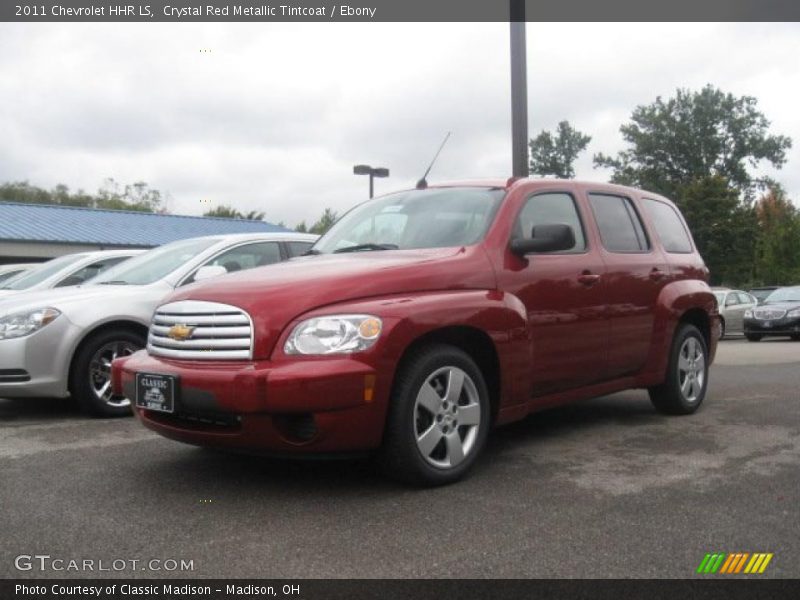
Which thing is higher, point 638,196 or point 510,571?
point 638,196

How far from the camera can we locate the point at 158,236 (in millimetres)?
31609

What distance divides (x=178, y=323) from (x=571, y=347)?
7.72 ft

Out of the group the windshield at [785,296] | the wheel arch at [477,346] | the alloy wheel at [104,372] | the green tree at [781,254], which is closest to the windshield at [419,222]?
the wheel arch at [477,346]

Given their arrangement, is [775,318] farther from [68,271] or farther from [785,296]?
[68,271]

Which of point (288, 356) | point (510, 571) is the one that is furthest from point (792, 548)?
point (288, 356)

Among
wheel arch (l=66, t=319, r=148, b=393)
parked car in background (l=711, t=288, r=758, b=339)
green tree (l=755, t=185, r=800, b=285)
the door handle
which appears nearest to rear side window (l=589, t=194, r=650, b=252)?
the door handle

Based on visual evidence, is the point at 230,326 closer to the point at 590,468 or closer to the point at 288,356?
the point at 288,356

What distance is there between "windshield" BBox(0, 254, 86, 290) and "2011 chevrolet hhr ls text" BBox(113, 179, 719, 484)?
440 centimetres

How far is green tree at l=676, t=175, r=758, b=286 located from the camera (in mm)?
45125

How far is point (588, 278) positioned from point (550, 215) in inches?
18.6

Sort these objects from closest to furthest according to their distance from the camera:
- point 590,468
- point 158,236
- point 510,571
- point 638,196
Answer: point 510,571
point 590,468
point 638,196
point 158,236

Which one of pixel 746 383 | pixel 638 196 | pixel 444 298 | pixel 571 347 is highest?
pixel 638 196

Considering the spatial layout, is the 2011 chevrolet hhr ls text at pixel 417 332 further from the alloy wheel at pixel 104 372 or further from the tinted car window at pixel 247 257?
the alloy wheel at pixel 104 372

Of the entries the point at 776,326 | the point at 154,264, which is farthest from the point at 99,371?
the point at 776,326
